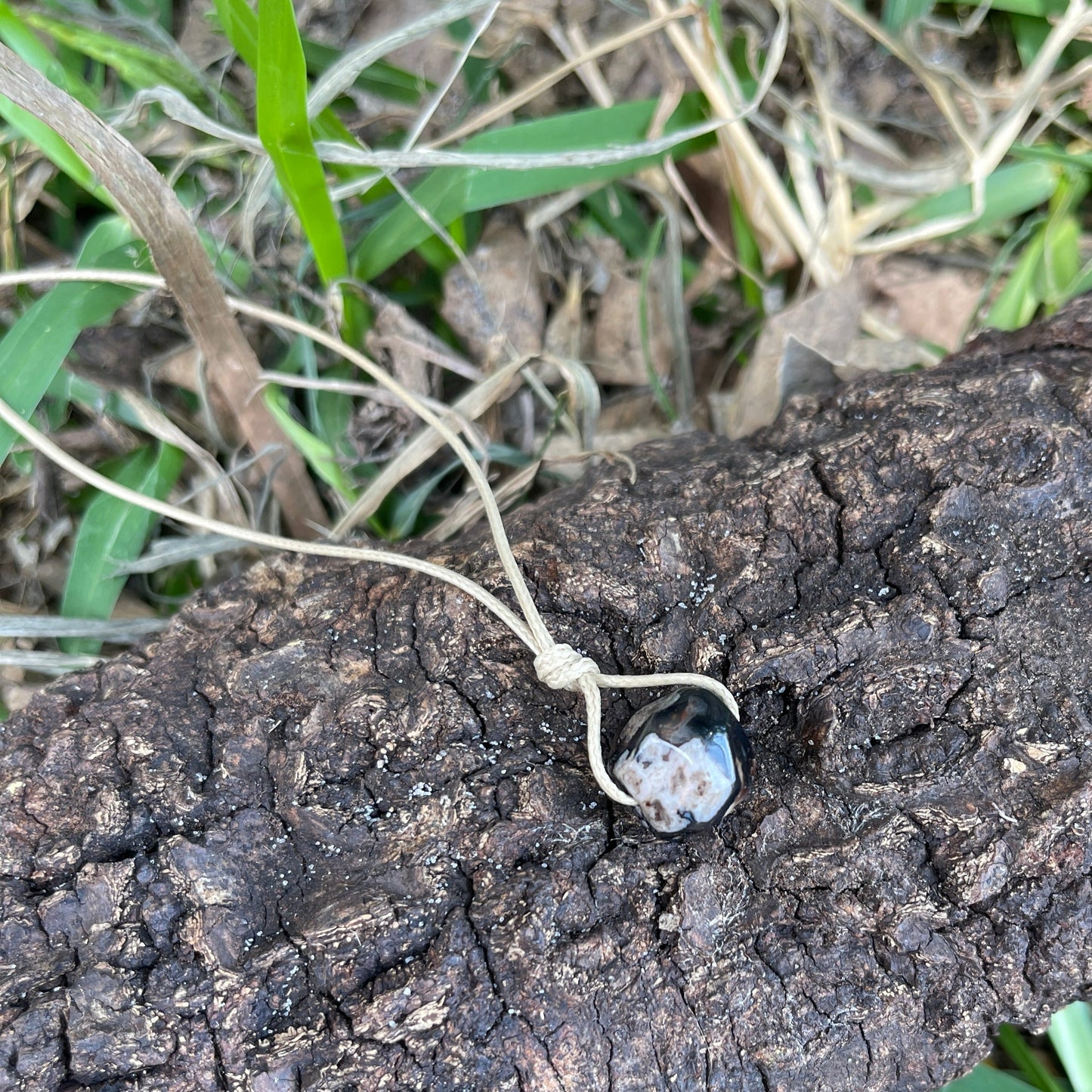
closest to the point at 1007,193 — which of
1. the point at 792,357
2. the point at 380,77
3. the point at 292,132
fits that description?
the point at 792,357

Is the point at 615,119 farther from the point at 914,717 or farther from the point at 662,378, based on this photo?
the point at 914,717

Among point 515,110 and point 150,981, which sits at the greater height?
point 515,110

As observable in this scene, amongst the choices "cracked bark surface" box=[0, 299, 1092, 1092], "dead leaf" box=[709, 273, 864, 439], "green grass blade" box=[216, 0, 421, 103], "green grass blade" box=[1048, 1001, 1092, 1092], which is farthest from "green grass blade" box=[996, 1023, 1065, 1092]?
"green grass blade" box=[216, 0, 421, 103]

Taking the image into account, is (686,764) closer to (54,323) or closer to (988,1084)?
(988,1084)

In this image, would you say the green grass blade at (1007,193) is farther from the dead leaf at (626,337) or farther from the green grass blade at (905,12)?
the dead leaf at (626,337)

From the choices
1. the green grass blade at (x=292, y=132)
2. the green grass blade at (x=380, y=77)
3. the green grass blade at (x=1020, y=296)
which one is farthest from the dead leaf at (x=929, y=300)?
the green grass blade at (x=292, y=132)

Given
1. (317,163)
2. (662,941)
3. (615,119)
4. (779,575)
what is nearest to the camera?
(662,941)

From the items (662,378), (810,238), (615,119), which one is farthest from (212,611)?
(810,238)

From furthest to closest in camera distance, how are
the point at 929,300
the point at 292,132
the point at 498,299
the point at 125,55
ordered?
1. the point at 929,300
2. the point at 498,299
3. the point at 125,55
4. the point at 292,132
